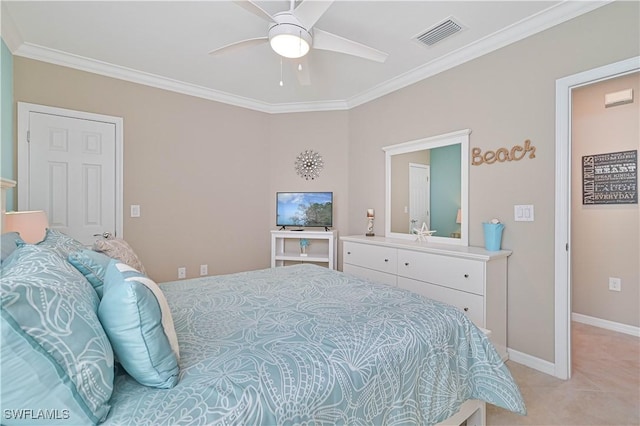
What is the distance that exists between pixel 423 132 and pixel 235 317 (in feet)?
8.94

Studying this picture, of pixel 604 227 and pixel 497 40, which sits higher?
pixel 497 40

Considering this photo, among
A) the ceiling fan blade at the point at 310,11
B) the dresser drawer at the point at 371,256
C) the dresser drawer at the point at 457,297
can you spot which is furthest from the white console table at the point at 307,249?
the ceiling fan blade at the point at 310,11

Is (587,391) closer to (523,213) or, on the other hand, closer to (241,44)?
(523,213)

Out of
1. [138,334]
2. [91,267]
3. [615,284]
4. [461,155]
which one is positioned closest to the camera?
[138,334]

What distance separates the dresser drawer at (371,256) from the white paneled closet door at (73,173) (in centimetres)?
259

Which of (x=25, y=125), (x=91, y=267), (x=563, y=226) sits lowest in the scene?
(x=91, y=267)

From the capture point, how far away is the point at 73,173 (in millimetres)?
2965

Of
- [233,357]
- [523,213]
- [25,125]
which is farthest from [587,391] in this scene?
[25,125]

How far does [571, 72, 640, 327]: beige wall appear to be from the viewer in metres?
2.96

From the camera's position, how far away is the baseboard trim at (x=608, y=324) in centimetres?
295

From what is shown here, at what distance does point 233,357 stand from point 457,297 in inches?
80.3

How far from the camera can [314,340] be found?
45.6 inches

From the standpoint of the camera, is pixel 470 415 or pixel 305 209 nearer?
pixel 470 415

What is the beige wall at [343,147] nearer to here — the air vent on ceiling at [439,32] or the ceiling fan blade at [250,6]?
the air vent on ceiling at [439,32]
